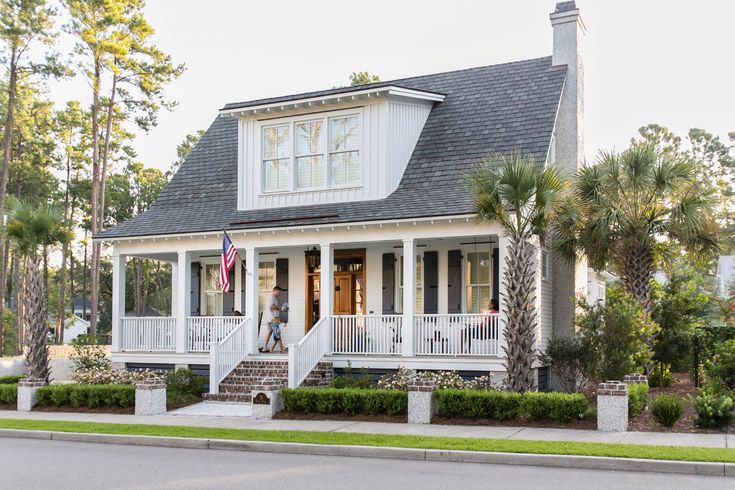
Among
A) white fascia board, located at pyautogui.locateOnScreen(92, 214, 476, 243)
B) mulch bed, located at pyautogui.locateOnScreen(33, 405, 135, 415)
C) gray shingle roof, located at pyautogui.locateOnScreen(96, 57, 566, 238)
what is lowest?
mulch bed, located at pyautogui.locateOnScreen(33, 405, 135, 415)

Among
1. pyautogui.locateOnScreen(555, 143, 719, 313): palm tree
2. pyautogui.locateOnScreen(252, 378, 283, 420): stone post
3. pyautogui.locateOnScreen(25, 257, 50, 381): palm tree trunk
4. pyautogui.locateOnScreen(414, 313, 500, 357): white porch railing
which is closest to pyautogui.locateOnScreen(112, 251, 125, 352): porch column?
pyautogui.locateOnScreen(25, 257, 50, 381): palm tree trunk

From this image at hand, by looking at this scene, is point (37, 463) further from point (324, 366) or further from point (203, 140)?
point (203, 140)

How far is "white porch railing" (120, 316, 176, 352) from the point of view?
73.6 ft

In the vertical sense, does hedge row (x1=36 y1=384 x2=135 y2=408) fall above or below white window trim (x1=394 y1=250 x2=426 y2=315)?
below

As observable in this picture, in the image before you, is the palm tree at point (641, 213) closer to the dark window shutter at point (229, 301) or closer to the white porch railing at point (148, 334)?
the dark window shutter at point (229, 301)

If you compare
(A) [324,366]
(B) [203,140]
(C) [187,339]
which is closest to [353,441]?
(A) [324,366]

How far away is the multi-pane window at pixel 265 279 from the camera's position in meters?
23.7

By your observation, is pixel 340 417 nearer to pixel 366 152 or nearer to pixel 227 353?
pixel 227 353

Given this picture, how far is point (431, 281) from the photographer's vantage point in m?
21.2

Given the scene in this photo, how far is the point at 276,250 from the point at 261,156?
2.65 metres

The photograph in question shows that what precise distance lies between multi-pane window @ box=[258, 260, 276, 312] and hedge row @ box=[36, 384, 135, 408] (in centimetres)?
554

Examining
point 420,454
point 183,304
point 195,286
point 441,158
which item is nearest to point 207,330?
point 183,304

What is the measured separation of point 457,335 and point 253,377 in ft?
16.8

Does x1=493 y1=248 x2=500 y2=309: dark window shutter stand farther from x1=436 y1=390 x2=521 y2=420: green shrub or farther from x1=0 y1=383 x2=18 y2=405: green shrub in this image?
x1=0 y1=383 x2=18 y2=405: green shrub
